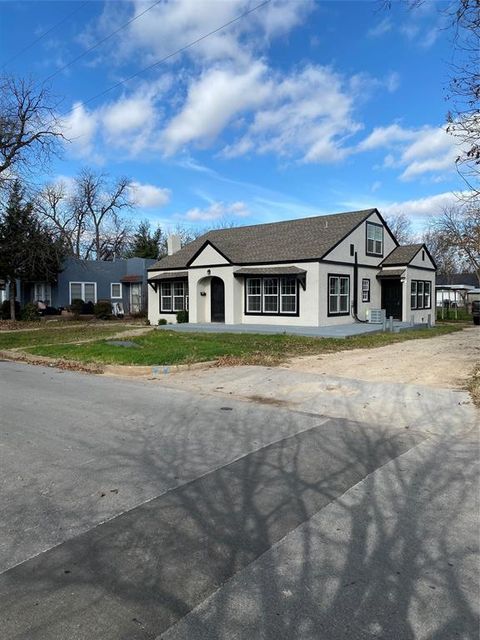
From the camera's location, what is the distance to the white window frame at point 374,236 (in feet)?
86.3

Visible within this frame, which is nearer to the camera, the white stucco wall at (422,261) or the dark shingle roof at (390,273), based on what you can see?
the dark shingle roof at (390,273)

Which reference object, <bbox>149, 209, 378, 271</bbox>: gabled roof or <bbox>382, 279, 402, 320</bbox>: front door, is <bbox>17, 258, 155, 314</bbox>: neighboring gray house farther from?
<bbox>382, 279, 402, 320</bbox>: front door

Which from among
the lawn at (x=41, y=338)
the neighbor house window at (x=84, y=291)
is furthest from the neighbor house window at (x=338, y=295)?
the neighbor house window at (x=84, y=291)

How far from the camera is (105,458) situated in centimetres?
536

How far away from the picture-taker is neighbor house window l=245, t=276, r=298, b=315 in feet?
77.0

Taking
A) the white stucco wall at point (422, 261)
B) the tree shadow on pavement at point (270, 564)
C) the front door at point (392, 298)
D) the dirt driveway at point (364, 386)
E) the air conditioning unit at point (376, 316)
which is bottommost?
the tree shadow on pavement at point (270, 564)

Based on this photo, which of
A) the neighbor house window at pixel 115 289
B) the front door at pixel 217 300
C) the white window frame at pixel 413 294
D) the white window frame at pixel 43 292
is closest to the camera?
the front door at pixel 217 300

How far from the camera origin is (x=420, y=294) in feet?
96.0

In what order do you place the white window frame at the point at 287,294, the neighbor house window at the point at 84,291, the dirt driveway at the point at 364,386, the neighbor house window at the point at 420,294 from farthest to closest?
the neighbor house window at the point at 84,291 → the neighbor house window at the point at 420,294 → the white window frame at the point at 287,294 → the dirt driveway at the point at 364,386

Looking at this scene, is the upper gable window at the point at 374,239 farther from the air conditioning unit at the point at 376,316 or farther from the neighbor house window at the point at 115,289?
the neighbor house window at the point at 115,289

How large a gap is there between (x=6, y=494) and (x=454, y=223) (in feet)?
119

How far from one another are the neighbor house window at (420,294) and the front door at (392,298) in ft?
2.82

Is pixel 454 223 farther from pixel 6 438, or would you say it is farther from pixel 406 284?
pixel 6 438

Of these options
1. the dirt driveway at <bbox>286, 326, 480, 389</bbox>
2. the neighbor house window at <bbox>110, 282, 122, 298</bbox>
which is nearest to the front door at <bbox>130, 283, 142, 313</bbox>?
the neighbor house window at <bbox>110, 282, 122, 298</bbox>
